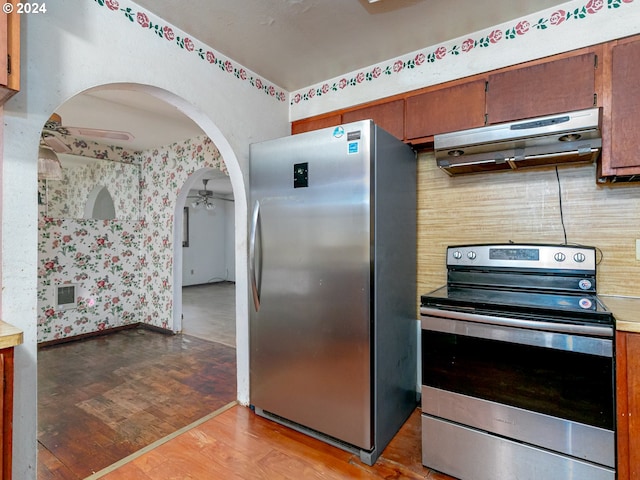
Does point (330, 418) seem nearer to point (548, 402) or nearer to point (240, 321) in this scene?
point (240, 321)

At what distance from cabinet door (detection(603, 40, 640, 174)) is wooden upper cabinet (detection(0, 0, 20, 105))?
2507 millimetres

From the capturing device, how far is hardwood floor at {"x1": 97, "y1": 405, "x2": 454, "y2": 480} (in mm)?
1671

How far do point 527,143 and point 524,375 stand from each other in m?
1.16

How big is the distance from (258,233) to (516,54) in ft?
6.09

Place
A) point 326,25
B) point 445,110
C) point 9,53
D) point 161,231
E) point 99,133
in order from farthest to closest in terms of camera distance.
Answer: point 161,231 < point 99,133 < point 445,110 < point 326,25 < point 9,53

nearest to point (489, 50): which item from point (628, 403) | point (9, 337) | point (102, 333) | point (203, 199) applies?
point (628, 403)

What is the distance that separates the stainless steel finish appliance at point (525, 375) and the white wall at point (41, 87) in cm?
179

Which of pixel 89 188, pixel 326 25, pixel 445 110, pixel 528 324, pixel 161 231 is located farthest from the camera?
pixel 161 231

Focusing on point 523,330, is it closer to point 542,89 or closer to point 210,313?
point 542,89

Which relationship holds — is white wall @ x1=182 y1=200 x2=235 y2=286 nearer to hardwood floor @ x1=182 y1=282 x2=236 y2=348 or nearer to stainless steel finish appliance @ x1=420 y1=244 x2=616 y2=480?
hardwood floor @ x1=182 y1=282 x2=236 y2=348

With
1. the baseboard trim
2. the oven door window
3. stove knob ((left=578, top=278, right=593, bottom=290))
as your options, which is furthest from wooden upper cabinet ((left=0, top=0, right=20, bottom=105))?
the baseboard trim

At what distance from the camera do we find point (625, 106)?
157 centimetres

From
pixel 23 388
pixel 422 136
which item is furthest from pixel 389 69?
pixel 23 388

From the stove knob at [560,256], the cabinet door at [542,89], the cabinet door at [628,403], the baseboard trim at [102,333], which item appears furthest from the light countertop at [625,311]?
the baseboard trim at [102,333]
